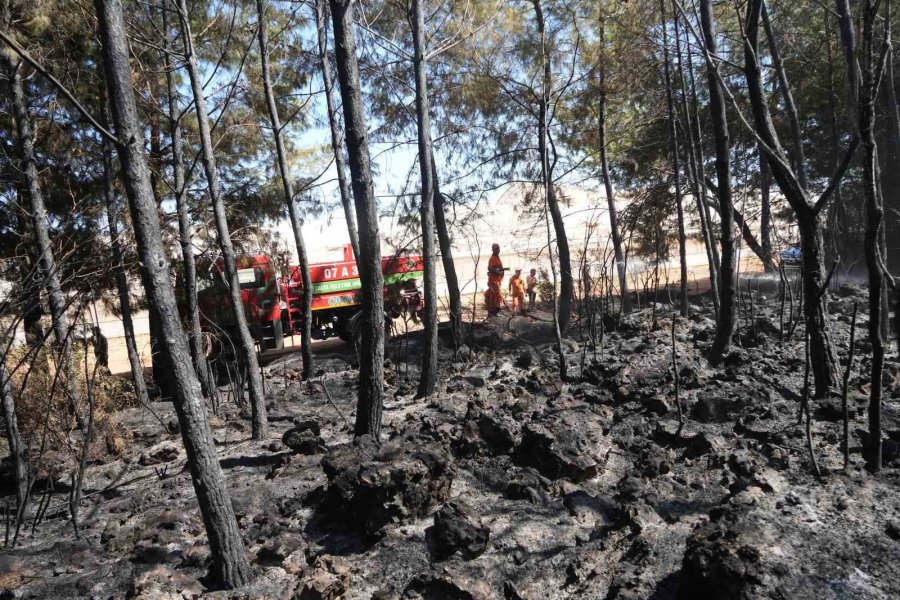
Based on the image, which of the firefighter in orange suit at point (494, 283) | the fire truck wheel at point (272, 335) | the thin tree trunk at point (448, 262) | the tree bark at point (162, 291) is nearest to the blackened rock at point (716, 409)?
the tree bark at point (162, 291)

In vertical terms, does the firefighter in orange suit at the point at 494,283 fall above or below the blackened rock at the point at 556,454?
above

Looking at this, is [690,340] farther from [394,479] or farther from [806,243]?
[394,479]

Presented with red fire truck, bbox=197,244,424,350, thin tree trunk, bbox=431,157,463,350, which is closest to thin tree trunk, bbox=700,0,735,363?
Answer: thin tree trunk, bbox=431,157,463,350

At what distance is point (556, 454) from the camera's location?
5078 millimetres

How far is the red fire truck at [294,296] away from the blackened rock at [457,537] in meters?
8.00

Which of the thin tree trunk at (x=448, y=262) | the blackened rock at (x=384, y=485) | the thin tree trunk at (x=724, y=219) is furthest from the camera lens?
the thin tree trunk at (x=448, y=262)

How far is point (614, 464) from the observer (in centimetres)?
527

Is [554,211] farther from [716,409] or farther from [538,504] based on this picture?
[538,504]

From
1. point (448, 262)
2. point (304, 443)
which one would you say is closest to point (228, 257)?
point (304, 443)

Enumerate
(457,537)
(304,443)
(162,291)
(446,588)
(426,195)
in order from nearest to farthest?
(162,291), (446,588), (457,537), (304,443), (426,195)

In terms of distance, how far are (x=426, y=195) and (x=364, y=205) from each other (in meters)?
2.05

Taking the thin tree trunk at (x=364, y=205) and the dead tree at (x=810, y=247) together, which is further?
the thin tree trunk at (x=364, y=205)

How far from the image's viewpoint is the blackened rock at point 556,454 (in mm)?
5020

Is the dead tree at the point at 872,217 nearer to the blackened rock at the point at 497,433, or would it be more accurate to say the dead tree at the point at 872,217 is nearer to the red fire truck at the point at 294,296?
the blackened rock at the point at 497,433
